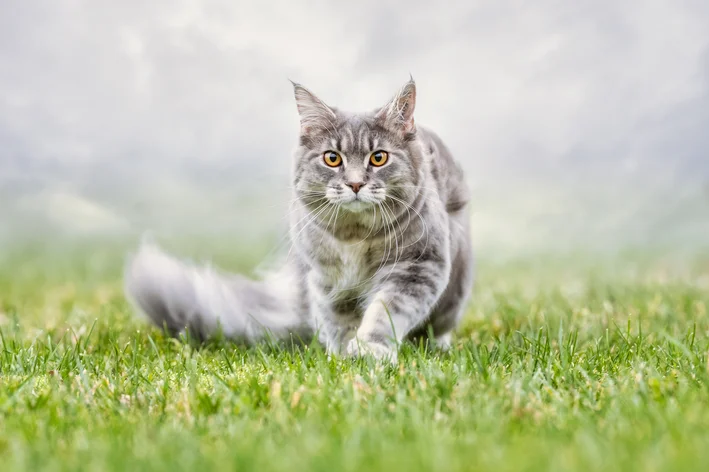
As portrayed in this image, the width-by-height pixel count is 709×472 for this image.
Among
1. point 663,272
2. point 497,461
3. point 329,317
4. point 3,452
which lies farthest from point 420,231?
point 663,272

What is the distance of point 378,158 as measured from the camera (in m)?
3.31

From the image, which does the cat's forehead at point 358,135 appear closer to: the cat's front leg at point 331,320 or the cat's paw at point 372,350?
the cat's front leg at point 331,320

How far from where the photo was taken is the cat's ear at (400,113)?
10.8 feet

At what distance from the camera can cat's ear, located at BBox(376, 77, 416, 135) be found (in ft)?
10.8

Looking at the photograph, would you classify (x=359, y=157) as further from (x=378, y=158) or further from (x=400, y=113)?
(x=400, y=113)

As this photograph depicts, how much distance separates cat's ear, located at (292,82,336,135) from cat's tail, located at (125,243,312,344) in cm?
92

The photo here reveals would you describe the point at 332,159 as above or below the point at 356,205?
above

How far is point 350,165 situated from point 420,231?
0.45m

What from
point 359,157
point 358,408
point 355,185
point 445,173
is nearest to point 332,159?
point 359,157

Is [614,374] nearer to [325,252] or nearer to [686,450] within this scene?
[686,450]

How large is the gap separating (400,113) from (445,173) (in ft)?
1.80

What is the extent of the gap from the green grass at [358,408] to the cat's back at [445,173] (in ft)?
2.47

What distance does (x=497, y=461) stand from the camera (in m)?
1.63

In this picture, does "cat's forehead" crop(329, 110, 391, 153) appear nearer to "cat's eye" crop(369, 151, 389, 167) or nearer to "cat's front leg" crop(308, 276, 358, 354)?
"cat's eye" crop(369, 151, 389, 167)
